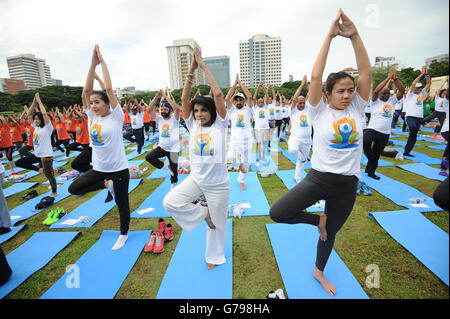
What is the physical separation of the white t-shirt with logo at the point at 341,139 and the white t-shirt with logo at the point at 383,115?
4.66m

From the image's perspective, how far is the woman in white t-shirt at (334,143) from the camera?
7.48 feet

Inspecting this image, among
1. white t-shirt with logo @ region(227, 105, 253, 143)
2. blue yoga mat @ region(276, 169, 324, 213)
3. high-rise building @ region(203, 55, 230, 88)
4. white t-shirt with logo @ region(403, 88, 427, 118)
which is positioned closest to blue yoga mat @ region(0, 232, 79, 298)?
white t-shirt with logo @ region(227, 105, 253, 143)

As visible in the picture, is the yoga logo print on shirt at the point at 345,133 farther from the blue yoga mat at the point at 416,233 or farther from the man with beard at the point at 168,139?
the man with beard at the point at 168,139

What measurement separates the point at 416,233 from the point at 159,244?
468 cm

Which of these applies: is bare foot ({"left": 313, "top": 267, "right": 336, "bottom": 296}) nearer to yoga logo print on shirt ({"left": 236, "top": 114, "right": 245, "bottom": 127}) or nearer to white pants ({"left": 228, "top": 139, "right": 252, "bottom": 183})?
white pants ({"left": 228, "top": 139, "right": 252, "bottom": 183})

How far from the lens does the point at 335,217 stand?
2.44 metres

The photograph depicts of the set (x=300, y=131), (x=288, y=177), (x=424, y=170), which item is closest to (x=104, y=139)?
(x=300, y=131)

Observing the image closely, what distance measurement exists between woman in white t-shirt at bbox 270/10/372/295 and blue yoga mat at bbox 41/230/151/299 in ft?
8.58

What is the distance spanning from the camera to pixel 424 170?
6.78 m

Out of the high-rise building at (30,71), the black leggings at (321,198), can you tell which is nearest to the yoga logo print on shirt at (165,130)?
the black leggings at (321,198)

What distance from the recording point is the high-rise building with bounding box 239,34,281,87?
118 m
